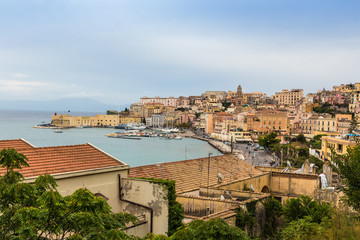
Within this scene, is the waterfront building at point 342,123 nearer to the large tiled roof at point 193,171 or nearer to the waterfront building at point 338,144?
the waterfront building at point 338,144

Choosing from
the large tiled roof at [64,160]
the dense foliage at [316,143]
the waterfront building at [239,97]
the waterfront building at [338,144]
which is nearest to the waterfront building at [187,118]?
the waterfront building at [239,97]

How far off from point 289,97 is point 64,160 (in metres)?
75.6

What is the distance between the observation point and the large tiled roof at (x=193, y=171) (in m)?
7.53

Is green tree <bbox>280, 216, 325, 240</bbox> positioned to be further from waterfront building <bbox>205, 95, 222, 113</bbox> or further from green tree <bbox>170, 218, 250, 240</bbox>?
waterfront building <bbox>205, 95, 222, 113</bbox>

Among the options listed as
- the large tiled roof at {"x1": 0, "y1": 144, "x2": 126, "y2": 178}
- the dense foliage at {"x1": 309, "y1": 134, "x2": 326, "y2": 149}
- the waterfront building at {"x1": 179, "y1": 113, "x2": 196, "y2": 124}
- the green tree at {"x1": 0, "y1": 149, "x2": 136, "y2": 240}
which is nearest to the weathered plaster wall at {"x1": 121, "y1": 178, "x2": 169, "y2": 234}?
the large tiled roof at {"x1": 0, "y1": 144, "x2": 126, "y2": 178}

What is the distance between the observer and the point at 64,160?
5605 mm

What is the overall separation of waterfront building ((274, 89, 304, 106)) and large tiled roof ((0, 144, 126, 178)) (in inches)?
2857

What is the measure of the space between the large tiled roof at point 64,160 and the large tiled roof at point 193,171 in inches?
50.2

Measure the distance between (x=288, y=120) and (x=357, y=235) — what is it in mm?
51315

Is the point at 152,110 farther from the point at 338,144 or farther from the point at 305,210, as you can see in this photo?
the point at 305,210

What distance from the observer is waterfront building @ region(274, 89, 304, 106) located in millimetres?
73750

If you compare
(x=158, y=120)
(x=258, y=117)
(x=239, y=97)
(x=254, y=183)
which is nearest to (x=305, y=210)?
(x=254, y=183)

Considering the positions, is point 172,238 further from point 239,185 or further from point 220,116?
point 220,116

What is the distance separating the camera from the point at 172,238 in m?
2.38
